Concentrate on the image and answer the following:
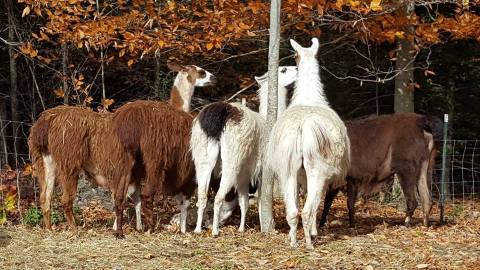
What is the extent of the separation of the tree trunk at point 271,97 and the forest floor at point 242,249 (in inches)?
9.1

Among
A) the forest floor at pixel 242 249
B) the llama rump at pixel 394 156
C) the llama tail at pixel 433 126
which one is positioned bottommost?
the forest floor at pixel 242 249

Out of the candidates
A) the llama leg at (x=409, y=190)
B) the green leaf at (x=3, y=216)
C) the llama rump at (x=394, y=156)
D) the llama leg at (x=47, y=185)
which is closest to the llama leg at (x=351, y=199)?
the llama rump at (x=394, y=156)

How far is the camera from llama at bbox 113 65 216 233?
8.14 metres

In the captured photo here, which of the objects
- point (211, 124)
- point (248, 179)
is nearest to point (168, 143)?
point (211, 124)

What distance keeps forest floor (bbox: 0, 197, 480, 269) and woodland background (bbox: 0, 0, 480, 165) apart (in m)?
2.64

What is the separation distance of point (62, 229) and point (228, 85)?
5.88 m

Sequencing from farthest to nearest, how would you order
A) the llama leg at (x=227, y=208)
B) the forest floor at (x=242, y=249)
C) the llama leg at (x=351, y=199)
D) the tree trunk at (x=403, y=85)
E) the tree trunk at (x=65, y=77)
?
the tree trunk at (x=403, y=85) → the tree trunk at (x=65, y=77) → the llama leg at (x=227, y=208) → the llama leg at (x=351, y=199) → the forest floor at (x=242, y=249)

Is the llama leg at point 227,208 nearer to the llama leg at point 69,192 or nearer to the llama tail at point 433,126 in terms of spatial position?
the llama leg at point 69,192

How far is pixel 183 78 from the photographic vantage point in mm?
9992

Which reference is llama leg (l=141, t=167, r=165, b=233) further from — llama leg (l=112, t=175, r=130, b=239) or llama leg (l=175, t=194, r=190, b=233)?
llama leg (l=175, t=194, r=190, b=233)

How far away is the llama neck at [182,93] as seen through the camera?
389 inches

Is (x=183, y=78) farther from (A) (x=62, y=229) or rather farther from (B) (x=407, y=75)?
(B) (x=407, y=75)

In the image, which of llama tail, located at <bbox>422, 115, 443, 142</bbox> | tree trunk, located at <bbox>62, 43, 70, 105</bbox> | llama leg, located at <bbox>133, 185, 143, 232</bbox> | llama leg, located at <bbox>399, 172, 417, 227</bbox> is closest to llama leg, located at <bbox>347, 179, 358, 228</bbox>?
llama leg, located at <bbox>399, 172, 417, 227</bbox>

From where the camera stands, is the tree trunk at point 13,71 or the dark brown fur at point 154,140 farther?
the tree trunk at point 13,71
